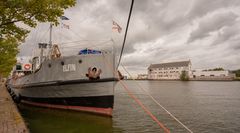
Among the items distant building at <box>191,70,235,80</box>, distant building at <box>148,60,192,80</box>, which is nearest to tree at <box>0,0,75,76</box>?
distant building at <box>191,70,235,80</box>

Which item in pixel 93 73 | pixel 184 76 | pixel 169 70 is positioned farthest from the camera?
pixel 169 70

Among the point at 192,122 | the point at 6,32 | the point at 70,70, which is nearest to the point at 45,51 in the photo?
the point at 70,70

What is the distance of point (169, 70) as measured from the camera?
135m

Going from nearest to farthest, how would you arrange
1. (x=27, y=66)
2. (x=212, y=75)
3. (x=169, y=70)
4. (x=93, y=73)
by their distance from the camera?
(x=93, y=73) → (x=27, y=66) → (x=212, y=75) → (x=169, y=70)

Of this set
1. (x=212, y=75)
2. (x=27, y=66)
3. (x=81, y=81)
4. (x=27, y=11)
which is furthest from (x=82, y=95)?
(x=212, y=75)

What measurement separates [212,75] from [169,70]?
2457 centimetres

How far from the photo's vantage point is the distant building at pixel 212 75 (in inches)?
4685

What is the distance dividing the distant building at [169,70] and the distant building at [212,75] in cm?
489

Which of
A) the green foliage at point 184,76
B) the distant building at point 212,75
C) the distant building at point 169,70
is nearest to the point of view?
the distant building at point 212,75

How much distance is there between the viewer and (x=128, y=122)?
487 inches

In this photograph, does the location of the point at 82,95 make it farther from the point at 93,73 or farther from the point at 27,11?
the point at 27,11

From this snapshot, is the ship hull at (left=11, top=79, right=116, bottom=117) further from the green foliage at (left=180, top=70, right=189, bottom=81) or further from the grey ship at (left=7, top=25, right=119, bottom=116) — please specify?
the green foliage at (left=180, top=70, right=189, bottom=81)

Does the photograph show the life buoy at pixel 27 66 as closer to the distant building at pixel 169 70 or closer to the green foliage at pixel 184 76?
the green foliage at pixel 184 76

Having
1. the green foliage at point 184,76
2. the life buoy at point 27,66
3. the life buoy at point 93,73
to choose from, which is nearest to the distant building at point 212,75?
the green foliage at point 184,76
